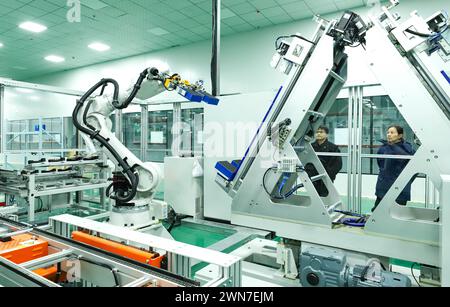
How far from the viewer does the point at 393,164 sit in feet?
13.8

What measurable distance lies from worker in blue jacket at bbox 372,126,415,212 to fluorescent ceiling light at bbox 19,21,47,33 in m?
8.46

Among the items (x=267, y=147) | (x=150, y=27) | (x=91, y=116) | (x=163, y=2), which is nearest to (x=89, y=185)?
(x=91, y=116)

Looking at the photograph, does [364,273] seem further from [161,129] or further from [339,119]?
[161,129]

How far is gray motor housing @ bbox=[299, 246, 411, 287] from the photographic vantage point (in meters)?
2.04

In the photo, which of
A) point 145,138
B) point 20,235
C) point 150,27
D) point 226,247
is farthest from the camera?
point 150,27

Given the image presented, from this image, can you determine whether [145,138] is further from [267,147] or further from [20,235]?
[20,235]

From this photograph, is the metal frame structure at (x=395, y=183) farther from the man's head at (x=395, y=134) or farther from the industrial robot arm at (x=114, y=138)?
the man's head at (x=395, y=134)

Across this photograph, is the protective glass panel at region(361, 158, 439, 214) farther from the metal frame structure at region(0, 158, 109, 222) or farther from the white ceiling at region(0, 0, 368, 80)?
the metal frame structure at region(0, 158, 109, 222)

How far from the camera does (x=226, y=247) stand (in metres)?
3.56

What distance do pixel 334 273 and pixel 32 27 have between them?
9.13m

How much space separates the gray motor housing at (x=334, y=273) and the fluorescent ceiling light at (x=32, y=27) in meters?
8.61

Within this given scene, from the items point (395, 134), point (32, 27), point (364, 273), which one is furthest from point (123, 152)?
point (32, 27)

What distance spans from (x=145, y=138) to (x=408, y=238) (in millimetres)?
5019

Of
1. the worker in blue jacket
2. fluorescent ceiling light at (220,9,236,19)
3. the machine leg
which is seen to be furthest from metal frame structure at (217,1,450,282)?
fluorescent ceiling light at (220,9,236,19)
